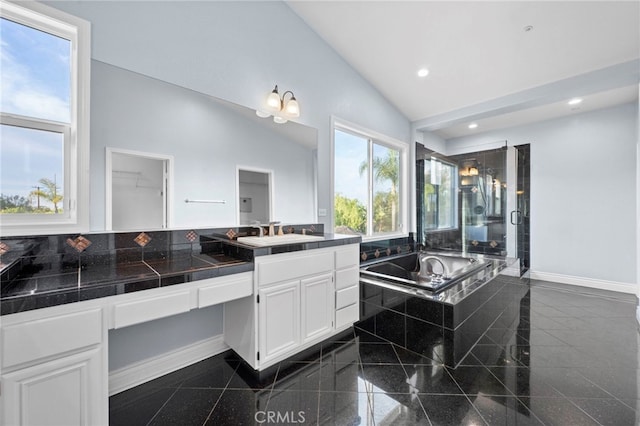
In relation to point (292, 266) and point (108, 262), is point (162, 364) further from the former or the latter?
point (292, 266)

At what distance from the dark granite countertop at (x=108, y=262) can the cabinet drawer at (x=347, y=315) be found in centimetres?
70

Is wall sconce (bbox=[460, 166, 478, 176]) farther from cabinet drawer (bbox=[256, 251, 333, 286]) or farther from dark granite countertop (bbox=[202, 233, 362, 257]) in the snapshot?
cabinet drawer (bbox=[256, 251, 333, 286])

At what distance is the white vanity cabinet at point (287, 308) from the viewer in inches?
69.7

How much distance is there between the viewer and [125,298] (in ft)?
4.10

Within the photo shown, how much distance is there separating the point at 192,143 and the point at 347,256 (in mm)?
1577

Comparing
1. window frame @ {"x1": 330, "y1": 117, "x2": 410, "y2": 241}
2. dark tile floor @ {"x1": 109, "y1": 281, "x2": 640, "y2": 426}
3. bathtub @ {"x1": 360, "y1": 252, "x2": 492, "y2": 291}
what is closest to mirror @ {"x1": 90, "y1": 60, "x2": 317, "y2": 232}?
window frame @ {"x1": 330, "y1": 117, "x2": 410, "y2": 241}

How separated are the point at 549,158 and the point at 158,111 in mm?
5314

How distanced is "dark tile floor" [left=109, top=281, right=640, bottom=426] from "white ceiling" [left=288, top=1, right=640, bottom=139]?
263 centimetres

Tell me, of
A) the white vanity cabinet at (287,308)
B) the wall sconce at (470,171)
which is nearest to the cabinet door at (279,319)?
the white vanity cabinet at (287,308)

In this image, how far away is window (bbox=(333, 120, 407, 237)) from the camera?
124 inches

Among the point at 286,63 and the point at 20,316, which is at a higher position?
the point at 286,63

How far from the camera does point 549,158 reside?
414 centimetres

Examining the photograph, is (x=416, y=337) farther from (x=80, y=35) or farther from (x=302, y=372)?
(x=80, y=35)

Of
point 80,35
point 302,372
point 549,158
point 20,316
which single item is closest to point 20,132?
point 80,35
